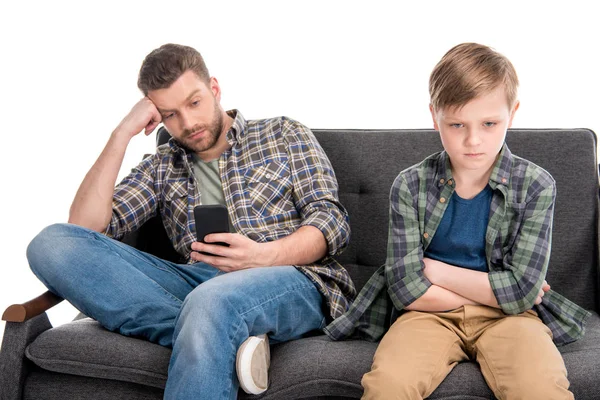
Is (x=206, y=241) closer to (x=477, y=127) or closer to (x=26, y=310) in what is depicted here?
(x=26, y=310)

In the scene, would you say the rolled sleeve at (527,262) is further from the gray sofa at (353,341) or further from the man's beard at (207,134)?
the man's beard at (207,134)

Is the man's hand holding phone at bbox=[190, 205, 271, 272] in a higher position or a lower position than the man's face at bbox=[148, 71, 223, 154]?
lower

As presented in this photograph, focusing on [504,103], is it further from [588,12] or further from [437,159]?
[588,12]

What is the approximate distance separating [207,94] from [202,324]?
910 millimetres

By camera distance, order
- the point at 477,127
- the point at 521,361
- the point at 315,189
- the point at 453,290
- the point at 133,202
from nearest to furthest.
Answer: the point at 521,361 → the point at 477,127 → the point at 453,290 → the point at 315,189 → the point at 133,202

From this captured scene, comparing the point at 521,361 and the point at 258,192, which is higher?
the point at 258,192

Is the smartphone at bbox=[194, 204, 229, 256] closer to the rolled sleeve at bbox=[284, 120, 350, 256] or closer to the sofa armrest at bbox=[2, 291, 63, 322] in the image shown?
the rolled sleeve at bbox=[284, 120, 350, 256]

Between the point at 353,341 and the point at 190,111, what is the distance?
892 millimetres

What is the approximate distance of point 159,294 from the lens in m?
1.92

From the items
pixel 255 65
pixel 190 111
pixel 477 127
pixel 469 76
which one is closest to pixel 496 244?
pixel 477 127

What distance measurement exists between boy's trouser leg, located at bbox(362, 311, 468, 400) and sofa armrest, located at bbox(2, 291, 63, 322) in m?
0.91

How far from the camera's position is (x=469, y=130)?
5.44ft

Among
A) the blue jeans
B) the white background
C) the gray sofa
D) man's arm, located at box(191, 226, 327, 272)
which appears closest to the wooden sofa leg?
the gray sofa

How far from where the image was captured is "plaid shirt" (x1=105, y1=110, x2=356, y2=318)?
2.14 m
